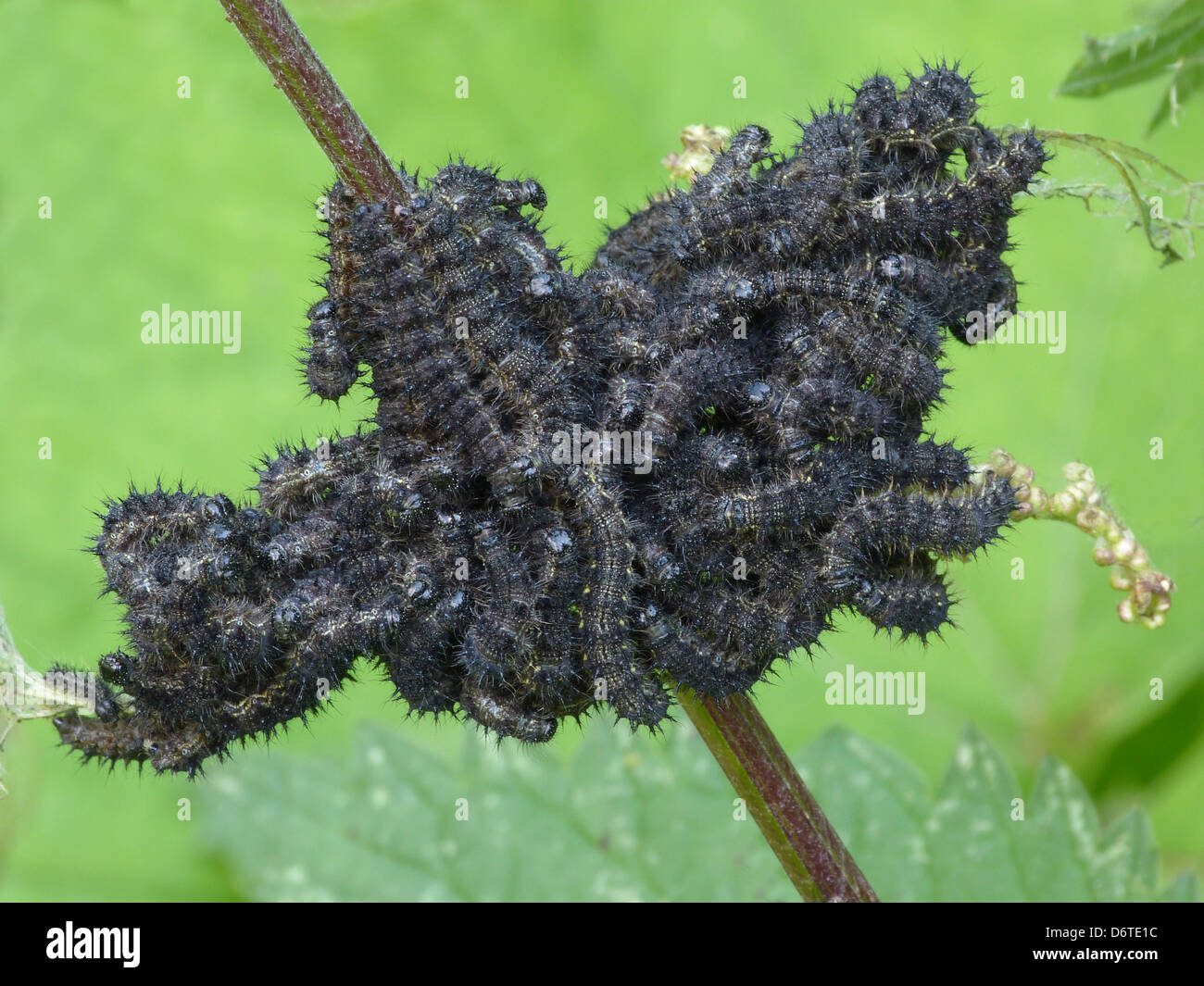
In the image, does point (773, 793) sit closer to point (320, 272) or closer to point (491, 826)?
point (491, 826)

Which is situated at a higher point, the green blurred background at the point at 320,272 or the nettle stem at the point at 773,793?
the green blurred background at the point at 320,272

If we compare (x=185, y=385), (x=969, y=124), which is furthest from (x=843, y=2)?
(x=185, y=385)

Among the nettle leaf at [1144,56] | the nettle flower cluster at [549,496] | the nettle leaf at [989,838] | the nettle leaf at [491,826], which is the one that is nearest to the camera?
the nettle flower cluster at [549,496]

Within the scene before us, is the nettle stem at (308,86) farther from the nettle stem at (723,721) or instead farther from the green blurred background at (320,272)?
the green blurred background at (320,272)

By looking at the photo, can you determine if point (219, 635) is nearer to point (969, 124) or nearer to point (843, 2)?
point (969, 124)

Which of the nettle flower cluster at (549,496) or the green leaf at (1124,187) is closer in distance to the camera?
the nettle flower cluster at (549,496)

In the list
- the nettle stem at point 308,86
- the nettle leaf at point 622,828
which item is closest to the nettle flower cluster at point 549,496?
the nettle stem at point 308,86

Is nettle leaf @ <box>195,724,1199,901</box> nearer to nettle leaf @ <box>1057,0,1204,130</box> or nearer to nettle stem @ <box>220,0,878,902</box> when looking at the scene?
nettle stem @ <box>220,0,878,902</box>
